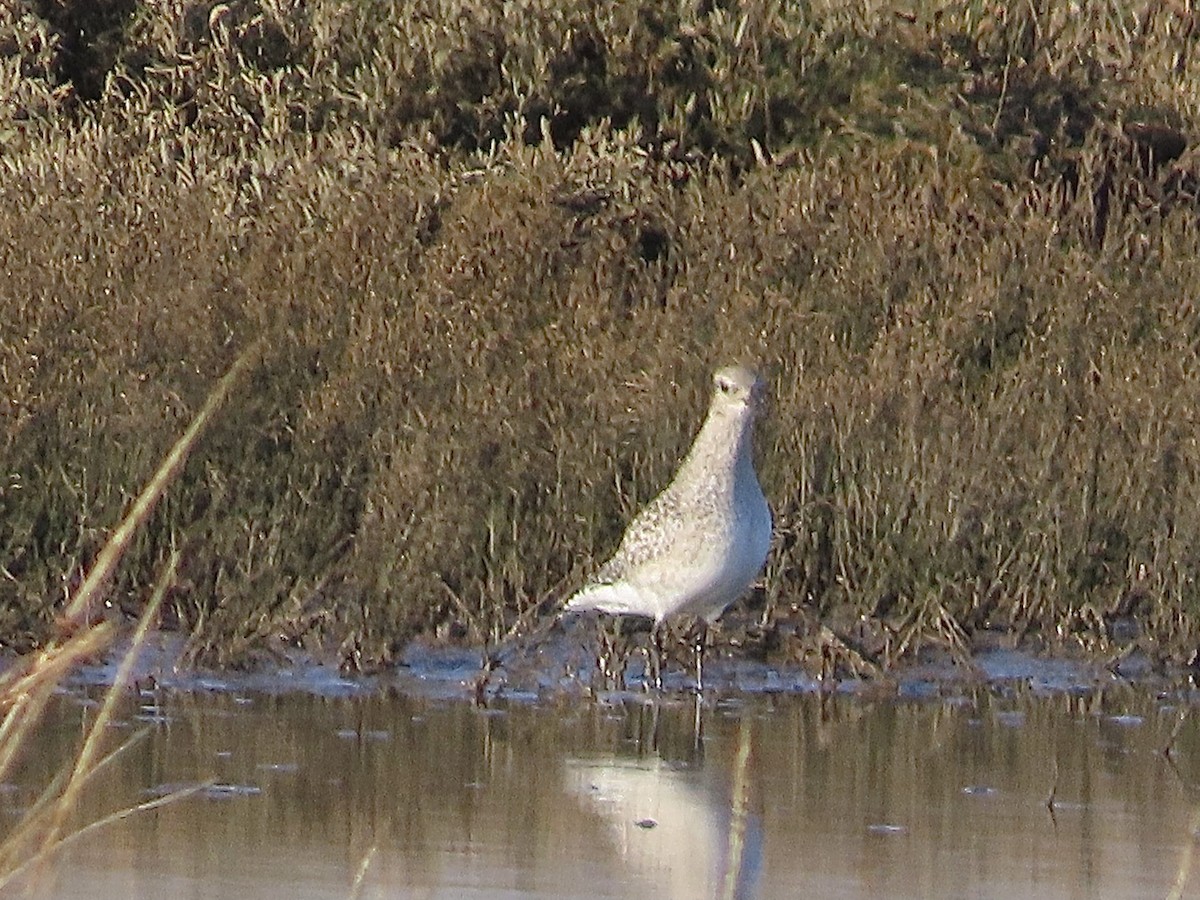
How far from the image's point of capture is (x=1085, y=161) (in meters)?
11.2

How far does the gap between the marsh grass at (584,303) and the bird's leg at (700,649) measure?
1.09 feet

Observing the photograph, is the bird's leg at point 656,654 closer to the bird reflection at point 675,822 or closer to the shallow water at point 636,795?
the shallow water at point 636,795

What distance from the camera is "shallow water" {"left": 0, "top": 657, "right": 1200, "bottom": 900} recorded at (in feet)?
18.4

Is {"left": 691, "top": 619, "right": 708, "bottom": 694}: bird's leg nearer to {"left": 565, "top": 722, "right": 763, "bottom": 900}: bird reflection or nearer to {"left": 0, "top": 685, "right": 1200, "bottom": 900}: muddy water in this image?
{"left": 0, "top": 685, "right": 1200, "bottom": 900}: muddy water

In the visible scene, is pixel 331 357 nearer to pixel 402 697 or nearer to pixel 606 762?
pixel 402 697

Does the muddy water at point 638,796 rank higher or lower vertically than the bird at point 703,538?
lower

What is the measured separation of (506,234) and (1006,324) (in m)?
1.86

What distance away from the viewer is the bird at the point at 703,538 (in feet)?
25.0

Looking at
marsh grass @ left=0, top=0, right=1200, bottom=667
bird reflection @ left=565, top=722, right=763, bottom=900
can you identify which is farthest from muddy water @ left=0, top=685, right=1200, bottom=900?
marsh grass @ left=0, top=0, right=1200, bottom=667

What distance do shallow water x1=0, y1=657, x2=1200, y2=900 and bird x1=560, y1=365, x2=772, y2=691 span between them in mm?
277

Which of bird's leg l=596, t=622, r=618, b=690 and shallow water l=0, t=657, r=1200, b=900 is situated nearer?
shallow water l=0, t=657, r=1200, b=900

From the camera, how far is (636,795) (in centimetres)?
643

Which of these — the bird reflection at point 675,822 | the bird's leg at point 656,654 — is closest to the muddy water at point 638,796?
the bird reflection at point 675,822

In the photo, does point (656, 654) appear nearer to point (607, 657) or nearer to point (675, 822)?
point (607, 657)
